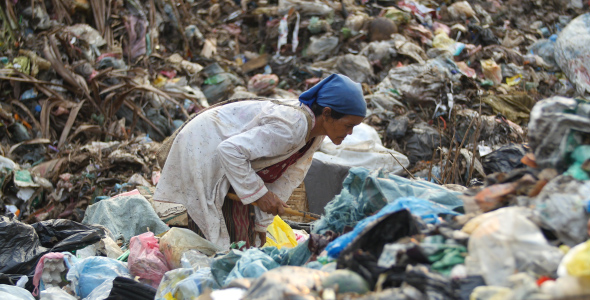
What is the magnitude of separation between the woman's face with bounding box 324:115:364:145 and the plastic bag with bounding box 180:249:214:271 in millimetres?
853

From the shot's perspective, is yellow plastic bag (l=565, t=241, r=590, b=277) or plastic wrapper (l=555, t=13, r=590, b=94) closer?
yellow plastic bag (l=565, t=241, r=590, b=277)

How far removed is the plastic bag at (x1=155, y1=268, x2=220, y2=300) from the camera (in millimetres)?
1840

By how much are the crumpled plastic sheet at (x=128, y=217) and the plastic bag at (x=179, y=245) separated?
3.60ft

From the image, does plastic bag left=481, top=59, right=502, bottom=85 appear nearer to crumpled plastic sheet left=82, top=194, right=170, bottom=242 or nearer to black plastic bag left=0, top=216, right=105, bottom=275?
crumpled plastic sheet left=82, top=194, right=170, bottom=242

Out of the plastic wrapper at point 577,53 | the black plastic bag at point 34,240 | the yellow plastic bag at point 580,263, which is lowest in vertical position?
the plastic wrapper at point 577,53

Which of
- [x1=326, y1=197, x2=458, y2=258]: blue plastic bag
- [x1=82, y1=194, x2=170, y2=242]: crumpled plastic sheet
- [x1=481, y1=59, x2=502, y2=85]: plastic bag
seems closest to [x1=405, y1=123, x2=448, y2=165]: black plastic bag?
[x1=481, y1=59, x2=502, y2=85]: plastic bag

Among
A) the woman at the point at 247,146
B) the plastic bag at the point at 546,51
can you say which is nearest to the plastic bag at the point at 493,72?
the plastic bag at the point at 546,51

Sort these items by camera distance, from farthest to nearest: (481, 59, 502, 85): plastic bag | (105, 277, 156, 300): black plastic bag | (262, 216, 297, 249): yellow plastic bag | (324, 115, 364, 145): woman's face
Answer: (481, 59, 502, 85): plastic bag < (262, 216, 297, 249): yellow plastic bag < (324, 115, 364, 145): woman's face < (105, 277, 156, 300): black plastic bag

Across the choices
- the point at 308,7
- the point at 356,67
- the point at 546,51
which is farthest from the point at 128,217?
the point at 546,51

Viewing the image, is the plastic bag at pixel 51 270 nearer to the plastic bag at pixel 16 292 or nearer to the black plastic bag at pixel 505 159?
the plastic bag at pixel 16 292

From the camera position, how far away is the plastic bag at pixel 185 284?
1.84 metres

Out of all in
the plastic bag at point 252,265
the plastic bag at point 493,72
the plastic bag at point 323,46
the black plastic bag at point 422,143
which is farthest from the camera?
the plastic bag at point 323,46

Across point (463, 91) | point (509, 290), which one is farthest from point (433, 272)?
point (463, 91)

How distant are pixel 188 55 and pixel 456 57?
406 centimetres
